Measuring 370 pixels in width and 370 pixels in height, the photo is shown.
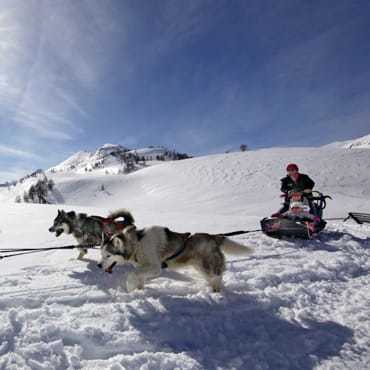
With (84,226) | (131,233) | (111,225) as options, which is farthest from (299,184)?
(84,226)

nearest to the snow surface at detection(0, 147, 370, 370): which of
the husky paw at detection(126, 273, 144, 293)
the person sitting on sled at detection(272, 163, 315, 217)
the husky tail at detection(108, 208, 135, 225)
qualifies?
the husky paw at detection(126, 273, 144, 293)

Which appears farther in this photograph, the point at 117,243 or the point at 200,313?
the point at 117,243

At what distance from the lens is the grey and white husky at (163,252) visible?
493 cm

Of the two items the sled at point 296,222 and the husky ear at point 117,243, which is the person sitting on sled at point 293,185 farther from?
the husky ear at point 117,243

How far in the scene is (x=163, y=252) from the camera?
199 inches

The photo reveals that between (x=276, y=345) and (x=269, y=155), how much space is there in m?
46.9

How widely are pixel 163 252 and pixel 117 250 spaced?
0.73 m

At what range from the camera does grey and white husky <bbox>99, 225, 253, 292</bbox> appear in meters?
4.93

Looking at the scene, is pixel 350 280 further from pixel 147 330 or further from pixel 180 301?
pixel 147 330

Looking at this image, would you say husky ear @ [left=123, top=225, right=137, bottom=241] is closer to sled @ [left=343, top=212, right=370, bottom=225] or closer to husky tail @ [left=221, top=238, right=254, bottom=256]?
husky tail @ [left=221, top=238, right=254, bottom=256]

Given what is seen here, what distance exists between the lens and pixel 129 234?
505 centimetres

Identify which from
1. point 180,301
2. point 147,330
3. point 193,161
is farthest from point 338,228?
point 193,161


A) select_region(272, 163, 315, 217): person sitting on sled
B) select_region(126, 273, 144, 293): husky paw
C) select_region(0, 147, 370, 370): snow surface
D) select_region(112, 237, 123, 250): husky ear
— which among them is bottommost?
select_region(0, 147, 370, 370): snow surface

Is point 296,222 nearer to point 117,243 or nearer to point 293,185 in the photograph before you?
point 293,185
